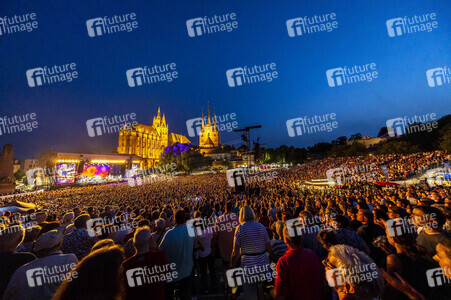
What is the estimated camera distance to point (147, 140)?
102 m

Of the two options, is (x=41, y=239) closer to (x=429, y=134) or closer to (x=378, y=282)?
(x=378, y=282)

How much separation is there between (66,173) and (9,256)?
55507 millimetres

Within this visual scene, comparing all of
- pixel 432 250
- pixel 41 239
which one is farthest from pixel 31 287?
pixel 432 250

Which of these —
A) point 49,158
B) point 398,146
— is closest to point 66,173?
point 49,158

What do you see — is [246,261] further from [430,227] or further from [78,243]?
[78,243]

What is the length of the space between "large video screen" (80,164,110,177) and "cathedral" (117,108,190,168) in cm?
2966

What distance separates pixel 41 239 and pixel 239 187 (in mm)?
16726

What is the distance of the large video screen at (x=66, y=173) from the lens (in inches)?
1762

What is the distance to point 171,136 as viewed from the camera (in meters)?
126

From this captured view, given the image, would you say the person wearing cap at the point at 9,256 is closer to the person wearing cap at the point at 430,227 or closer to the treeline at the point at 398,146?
the person wearing cap at the point at 430,227

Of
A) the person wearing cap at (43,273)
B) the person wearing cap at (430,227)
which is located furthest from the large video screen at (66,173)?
the person wearing cap at (430,227)

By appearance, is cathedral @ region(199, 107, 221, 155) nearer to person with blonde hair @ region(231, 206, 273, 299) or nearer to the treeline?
the treeline

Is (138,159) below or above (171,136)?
below

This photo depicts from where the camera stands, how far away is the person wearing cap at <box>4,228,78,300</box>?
6.75 feet
